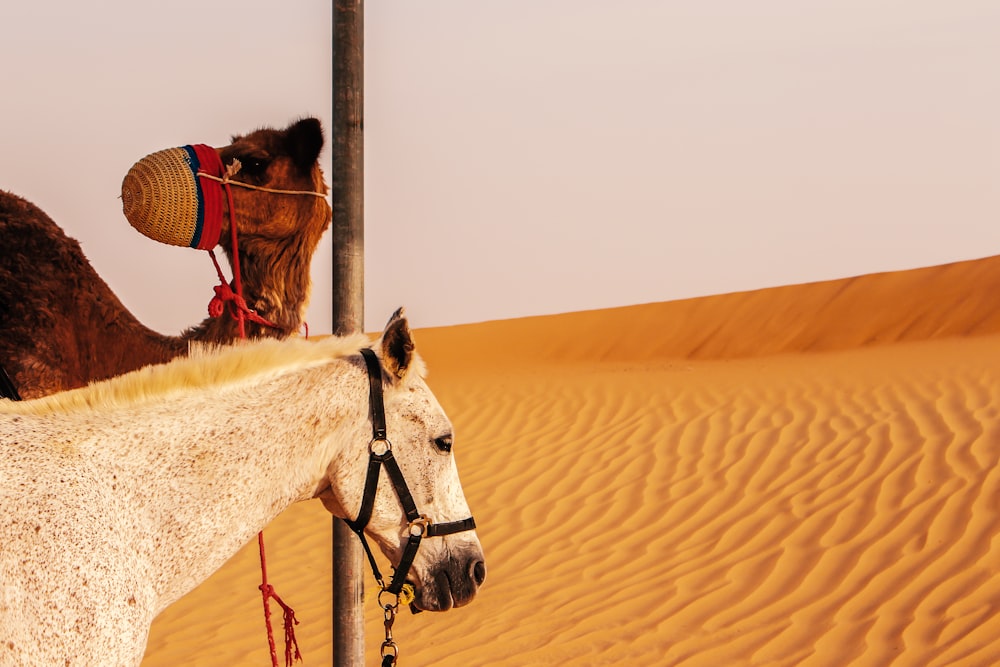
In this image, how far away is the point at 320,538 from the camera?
382 inches

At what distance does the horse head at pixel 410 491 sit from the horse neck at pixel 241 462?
5 cm

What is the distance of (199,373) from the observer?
2.37 m

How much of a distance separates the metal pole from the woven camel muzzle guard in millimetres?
594

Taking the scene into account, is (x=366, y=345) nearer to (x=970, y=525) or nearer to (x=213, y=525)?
(x=213, y=525)

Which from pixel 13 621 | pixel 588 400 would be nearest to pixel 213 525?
pixel 13 621

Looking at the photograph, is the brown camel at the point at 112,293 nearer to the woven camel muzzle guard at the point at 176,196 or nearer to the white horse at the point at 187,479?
the woven camel muzzle guard at the point at 176,196

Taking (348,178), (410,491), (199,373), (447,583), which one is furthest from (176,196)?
(447,583)

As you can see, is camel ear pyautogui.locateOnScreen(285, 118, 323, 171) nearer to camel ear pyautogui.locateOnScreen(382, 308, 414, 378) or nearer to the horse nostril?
camel ear pyautogui.locateOnScreen(382, 308, 414, 378)

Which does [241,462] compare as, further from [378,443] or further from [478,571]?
[478,571]

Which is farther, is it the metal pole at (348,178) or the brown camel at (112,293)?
the metal pole at (348,178)

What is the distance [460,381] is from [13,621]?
16.9 meters

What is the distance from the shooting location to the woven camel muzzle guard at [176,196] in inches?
133

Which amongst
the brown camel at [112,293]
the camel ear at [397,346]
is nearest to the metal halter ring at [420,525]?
the camel ear at [397,346]

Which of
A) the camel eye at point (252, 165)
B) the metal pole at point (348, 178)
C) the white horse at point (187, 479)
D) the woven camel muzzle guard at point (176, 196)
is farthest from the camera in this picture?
the metal pole at point (348, 178)
